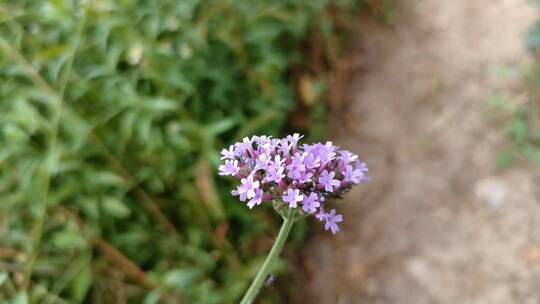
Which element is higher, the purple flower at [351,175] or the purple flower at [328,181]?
the purple flower at [351,175]

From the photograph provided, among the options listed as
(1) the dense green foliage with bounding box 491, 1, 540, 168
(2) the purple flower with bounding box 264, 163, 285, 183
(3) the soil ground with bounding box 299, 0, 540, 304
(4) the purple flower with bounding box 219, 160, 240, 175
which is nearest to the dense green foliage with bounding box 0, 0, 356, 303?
(3) the soil ground with bounding box 299, 0, 540, 304

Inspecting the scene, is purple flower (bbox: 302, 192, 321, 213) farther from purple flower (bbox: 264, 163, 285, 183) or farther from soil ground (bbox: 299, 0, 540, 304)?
soil ground (bbox: 299, 0, 540, 304)

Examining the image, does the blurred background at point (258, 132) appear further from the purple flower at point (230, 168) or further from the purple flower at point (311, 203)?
the purple flower at point (311, 203)

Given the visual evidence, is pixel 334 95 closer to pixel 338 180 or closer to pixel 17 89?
pixel 17 89

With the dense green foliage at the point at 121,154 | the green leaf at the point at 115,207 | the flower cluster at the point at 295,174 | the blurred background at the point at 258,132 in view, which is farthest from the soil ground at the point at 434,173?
the flower cluster at the point at 295,174

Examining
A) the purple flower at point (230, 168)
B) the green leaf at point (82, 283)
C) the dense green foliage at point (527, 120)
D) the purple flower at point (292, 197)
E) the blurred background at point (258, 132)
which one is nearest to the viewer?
the purple flower at point (292, 197)

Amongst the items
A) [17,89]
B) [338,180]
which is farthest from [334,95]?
[338,180]

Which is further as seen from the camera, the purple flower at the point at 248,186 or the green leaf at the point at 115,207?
the green leaf at the point at 115,207
